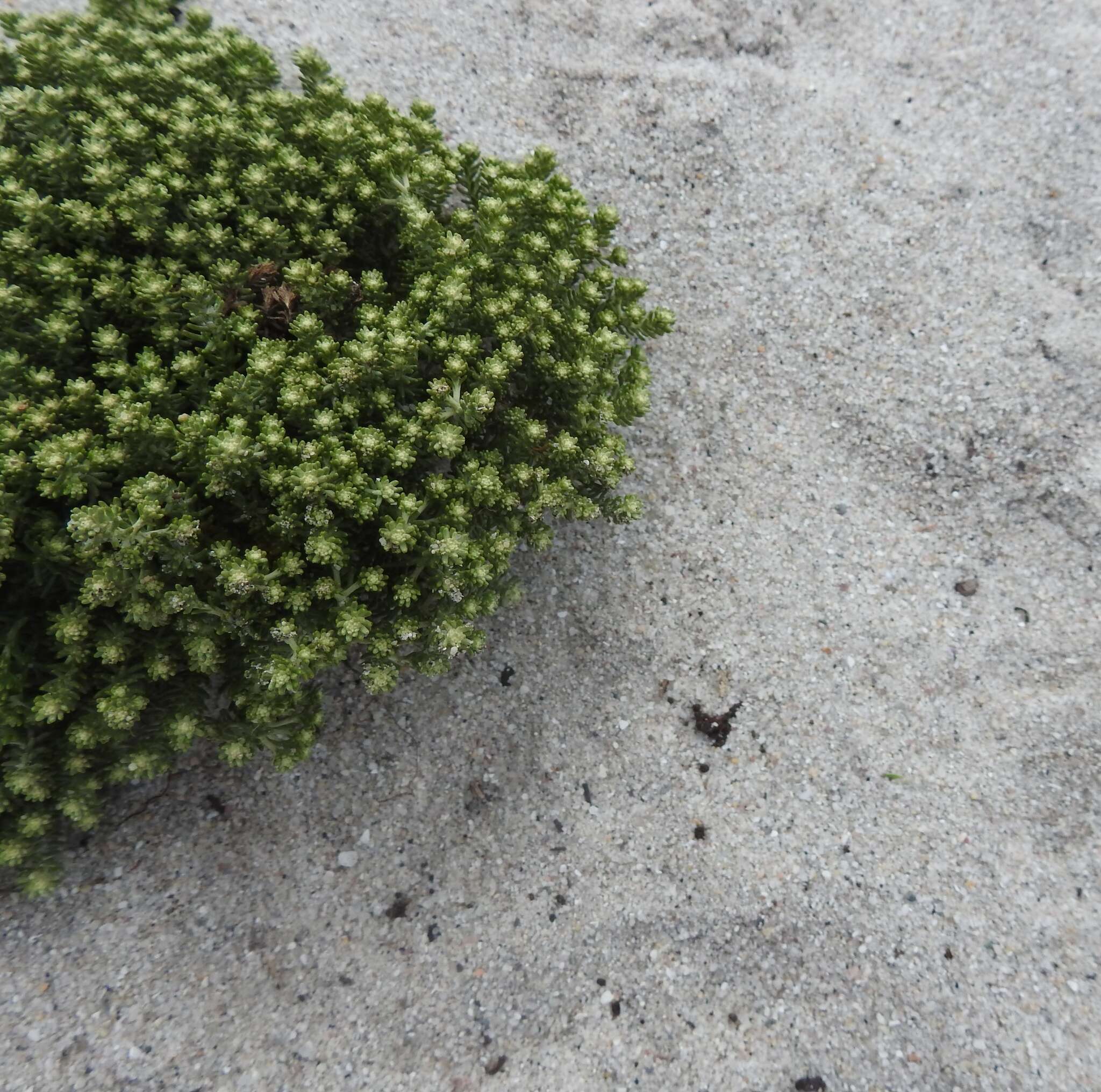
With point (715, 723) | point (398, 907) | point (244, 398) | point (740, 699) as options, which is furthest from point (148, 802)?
point (740, 699)

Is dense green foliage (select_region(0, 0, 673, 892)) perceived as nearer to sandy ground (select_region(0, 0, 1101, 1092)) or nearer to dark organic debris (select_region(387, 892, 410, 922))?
sandy ground (select_region(0, 0, 1101, 1092))

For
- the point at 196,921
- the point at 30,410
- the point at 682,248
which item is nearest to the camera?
the point at 30,410

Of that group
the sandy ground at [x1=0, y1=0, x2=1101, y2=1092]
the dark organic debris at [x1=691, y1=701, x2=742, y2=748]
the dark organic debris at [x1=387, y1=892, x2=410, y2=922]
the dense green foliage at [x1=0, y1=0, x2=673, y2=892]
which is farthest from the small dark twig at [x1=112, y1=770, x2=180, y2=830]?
the dark organic debris at [x1=691, y1=701, x2=742, y2=748]

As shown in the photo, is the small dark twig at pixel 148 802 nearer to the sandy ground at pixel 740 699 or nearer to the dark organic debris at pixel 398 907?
the sandy ground at pixel 740 699

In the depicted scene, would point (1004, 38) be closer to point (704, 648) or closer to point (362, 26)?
point (362, 26)

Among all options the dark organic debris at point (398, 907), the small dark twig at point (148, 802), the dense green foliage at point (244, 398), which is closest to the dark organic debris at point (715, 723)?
the dense green foliage at point (244, 398)

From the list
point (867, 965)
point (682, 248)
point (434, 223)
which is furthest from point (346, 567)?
point (867, 965)
